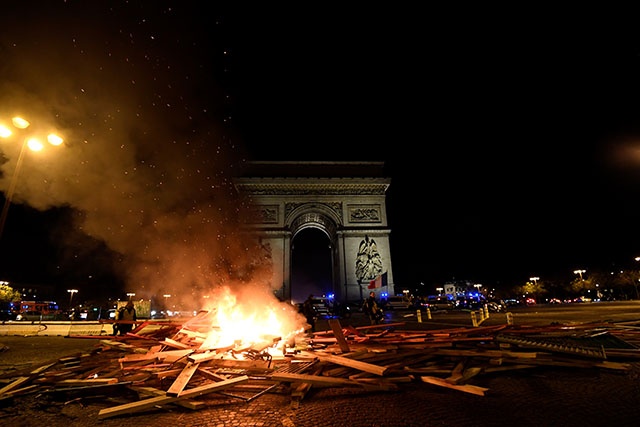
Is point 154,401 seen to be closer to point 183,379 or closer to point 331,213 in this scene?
point 183,379

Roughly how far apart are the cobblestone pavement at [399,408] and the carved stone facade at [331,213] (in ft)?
76.5

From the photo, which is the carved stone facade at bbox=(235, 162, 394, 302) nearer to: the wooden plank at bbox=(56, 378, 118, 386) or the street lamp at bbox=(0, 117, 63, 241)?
the street lamp at bbox=(0, 117, 63, 241)

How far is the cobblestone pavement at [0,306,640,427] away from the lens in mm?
3186

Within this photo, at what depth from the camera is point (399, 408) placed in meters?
3.51

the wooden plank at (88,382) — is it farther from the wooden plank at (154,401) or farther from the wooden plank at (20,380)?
the wooden plank at (154,401)

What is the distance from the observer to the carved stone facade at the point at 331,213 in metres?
27.9

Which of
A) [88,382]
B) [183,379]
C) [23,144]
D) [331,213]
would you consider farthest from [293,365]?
[331,213]

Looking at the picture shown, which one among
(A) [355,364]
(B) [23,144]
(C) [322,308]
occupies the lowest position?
(A) [355,364]

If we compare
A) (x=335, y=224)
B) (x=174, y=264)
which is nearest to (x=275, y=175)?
(x=335, y=224)

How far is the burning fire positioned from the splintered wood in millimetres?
212

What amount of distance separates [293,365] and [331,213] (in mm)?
25030

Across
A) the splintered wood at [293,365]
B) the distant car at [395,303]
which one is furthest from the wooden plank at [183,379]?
the distant car at [395,303]

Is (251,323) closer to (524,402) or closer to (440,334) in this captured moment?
(440,334)

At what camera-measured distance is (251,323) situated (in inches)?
300
